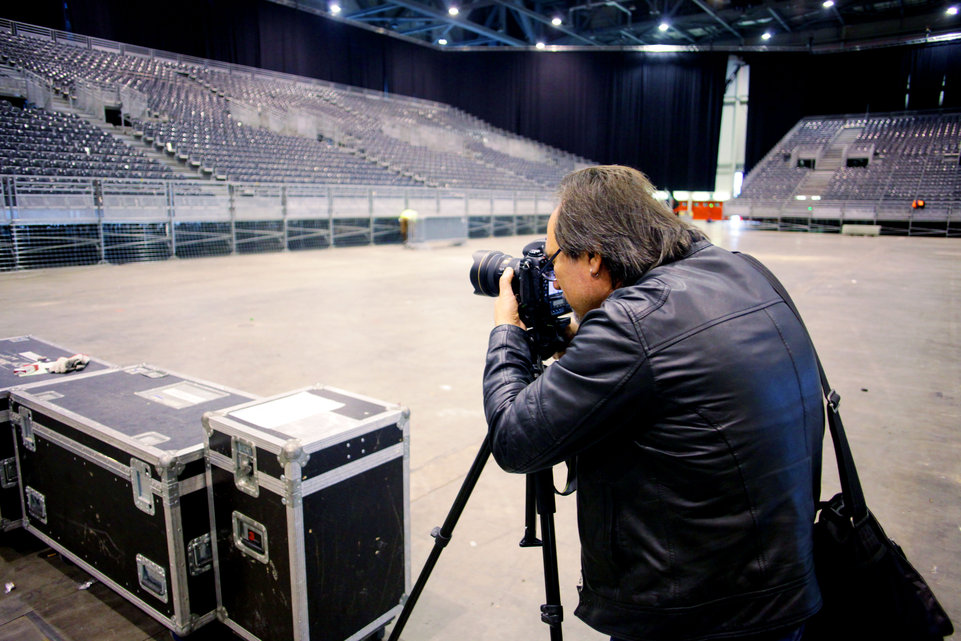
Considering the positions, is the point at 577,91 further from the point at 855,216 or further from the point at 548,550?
the point at 548,550

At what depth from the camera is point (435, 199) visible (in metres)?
15.0

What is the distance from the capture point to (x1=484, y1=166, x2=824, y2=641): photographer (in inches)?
35.7

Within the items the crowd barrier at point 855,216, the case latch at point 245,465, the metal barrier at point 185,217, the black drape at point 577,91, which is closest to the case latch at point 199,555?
the case latch at point 245,465

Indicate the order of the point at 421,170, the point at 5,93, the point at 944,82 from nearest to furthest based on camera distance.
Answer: the point at 5,93, the point at 421,170, the point at 944,82

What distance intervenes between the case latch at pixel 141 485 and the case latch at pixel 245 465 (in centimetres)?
23

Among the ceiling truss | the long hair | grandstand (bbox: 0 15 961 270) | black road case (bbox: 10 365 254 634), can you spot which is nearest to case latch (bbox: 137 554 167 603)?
black road case (bbox: 10 365 254 634)

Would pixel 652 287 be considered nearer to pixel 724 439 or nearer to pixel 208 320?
pixel 724 439

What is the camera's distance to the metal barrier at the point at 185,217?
886 centimetres

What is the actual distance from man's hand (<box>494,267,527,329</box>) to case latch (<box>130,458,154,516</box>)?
3.18 feet

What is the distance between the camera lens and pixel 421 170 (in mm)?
18922

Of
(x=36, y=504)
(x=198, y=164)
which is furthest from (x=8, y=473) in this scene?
(x=198, y=164)

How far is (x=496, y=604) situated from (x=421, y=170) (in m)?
18.1

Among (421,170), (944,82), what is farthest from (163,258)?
(944,82)

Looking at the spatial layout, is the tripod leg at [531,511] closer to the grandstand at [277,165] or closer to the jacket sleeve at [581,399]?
the jacket sleeve at [581,399]
